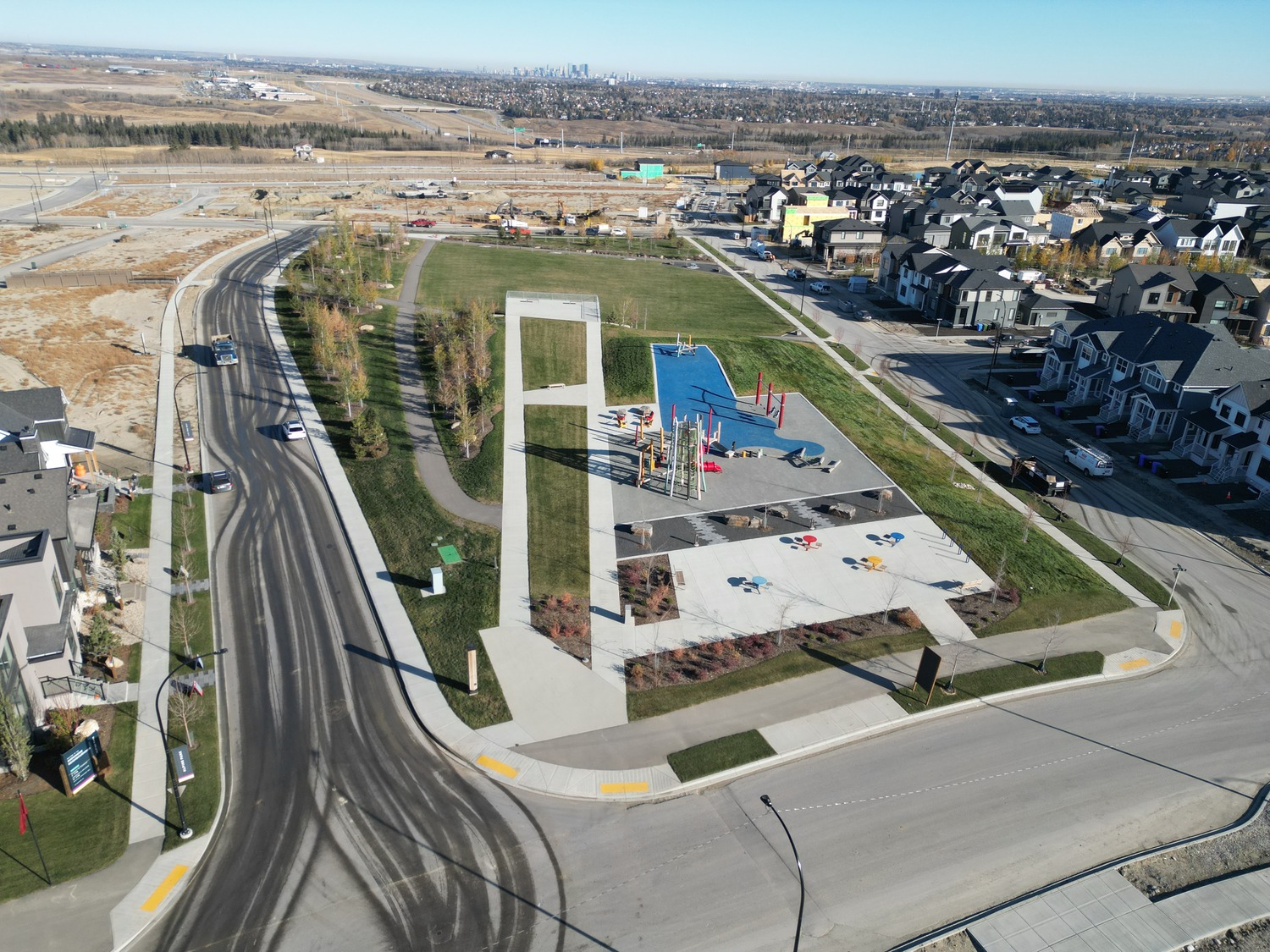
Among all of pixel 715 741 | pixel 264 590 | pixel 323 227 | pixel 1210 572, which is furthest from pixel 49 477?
pixel 323 227

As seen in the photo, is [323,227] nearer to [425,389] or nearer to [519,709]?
[425,389]

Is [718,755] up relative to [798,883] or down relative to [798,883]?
up

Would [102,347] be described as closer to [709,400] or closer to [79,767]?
[709,400]

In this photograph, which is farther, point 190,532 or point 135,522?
point 135,522

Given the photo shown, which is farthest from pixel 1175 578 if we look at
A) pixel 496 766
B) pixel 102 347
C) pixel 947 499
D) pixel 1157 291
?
pixel 102 347

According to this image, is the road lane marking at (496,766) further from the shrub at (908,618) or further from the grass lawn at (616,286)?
the grass lawn at (616,286)

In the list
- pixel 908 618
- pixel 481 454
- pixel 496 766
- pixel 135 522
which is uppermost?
pixel 481 454

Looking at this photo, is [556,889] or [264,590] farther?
[264,590]
